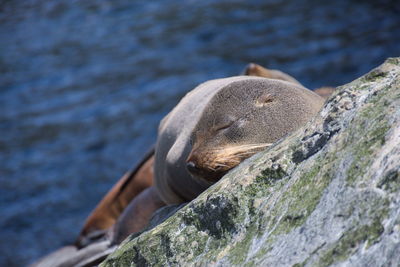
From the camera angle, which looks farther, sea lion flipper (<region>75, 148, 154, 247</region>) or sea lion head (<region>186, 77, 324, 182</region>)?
sea lion flipper (<region>75, 148, 154, 247</region>)

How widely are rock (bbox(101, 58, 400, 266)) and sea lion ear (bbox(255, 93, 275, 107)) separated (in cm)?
55

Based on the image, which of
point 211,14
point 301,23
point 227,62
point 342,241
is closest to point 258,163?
point 342,241

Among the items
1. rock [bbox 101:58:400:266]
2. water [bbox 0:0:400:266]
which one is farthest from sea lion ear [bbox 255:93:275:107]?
water [bbox 0:0:400:266]

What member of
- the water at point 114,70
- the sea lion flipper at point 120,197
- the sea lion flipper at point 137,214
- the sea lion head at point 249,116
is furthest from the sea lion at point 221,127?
the water at point 114,70

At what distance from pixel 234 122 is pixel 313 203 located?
41.3 inches

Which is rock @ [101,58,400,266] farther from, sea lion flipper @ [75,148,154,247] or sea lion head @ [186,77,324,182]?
sea lion flipper @ [75,148,154,247]

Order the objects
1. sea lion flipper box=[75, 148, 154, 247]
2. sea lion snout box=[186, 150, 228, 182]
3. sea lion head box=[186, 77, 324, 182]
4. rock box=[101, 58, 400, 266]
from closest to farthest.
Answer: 1. rock box=[101, 58, 400, 266]
2. sea lion snout box=[186, 150, 228, 182]
3. sea lion head box=[186, 77, 324, 182]
4. sea lion flipper box=[75, 148, 154, 247]

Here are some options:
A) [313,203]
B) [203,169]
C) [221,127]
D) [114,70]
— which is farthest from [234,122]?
[114,70]

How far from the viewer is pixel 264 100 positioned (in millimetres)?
2977

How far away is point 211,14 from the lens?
1099cm

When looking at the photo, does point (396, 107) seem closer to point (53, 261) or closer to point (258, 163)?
point (258, 163)

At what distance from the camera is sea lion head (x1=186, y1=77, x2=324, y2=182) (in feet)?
9.32

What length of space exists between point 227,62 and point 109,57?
208cm

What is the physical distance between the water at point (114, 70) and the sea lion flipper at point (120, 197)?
4.06 feet
